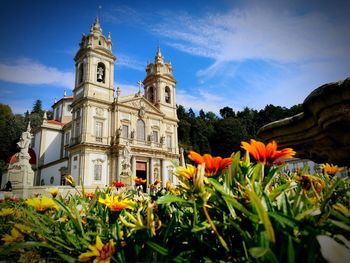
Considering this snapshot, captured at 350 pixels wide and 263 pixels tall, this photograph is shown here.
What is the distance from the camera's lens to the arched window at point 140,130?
2963cm

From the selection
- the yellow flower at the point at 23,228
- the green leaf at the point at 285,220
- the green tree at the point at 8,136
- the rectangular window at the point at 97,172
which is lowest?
the yellow flower at the point at 23,228

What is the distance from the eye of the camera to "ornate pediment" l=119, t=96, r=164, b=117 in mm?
29500

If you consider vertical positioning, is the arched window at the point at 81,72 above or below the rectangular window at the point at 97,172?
above

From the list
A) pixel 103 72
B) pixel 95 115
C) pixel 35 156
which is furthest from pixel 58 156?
pixel 103 72

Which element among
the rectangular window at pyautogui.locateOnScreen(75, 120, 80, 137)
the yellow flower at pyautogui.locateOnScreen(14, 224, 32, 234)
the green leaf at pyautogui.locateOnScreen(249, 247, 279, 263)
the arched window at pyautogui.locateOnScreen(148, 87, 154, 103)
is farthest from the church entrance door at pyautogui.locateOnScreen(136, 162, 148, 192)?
the green leaf at pyautogui.locateOnScreen(249, 247, 279, 263)

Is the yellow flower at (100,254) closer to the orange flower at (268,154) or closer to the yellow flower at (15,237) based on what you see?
the yellow flower at (15,237)

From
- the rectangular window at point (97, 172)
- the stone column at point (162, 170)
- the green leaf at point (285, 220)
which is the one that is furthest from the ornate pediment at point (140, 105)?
the green leaf at point (285, 220)

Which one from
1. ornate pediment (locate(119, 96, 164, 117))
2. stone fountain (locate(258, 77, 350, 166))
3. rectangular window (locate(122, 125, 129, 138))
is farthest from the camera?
ornate pediment (locate(119, 96, 164, 117))

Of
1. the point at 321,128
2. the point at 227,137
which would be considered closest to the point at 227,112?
the point at 227,137

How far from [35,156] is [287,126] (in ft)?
126

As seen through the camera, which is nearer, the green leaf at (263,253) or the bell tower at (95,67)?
the green leaf at (263,253)

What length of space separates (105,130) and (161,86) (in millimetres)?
10934

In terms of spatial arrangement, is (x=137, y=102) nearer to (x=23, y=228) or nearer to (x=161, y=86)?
(x=161, y=86)

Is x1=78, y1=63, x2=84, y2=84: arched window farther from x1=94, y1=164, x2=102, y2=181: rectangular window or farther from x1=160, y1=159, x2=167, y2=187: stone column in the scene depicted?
x1=160, y1=159, x2=167, y2=187: stone column
